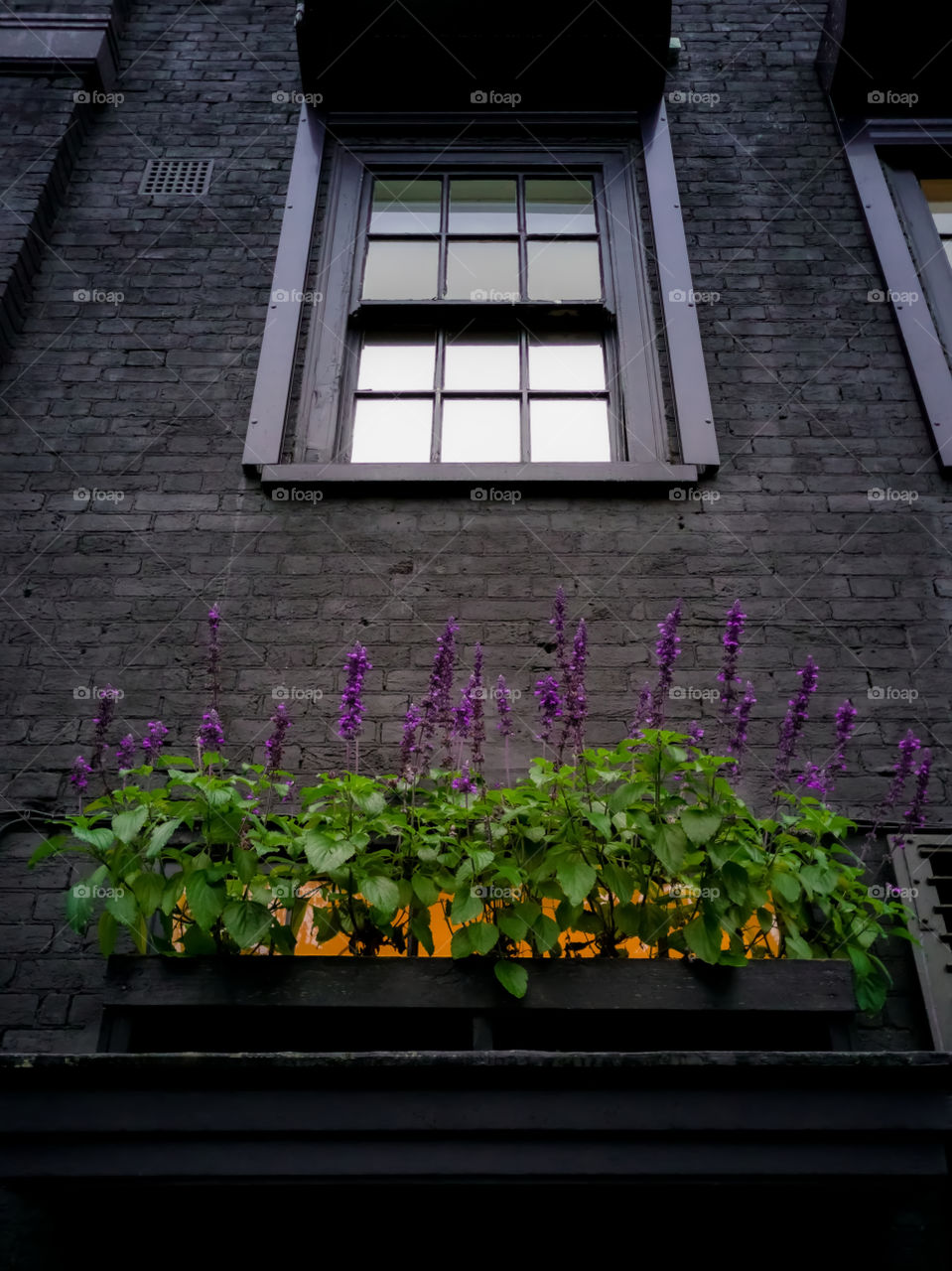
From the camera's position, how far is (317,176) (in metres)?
4.73

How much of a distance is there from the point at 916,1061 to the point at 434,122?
4608 millimetres

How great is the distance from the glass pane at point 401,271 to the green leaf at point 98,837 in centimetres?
290

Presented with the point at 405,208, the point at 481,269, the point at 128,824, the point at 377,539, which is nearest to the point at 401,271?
the point at 481,269

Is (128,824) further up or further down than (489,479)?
further down

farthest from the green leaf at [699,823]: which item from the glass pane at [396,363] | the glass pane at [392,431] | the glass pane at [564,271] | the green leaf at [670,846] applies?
the glass pane at [564,271]

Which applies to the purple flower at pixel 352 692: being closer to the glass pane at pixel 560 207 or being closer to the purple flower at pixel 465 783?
the purple flower at pixel 465 783

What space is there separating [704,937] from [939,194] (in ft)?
13.4

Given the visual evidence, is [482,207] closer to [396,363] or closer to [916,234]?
[396,363]

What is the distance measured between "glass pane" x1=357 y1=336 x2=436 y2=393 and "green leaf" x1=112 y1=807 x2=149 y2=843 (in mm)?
2342

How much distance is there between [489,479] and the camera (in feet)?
12.0

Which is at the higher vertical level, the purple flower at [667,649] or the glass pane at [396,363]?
the glass pane at [396,363]

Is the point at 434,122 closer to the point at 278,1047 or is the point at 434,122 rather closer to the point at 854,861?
the point at 854,861

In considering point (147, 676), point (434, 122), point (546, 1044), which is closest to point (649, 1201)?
point (546, 1044)

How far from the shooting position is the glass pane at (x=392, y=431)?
13.0 feet
